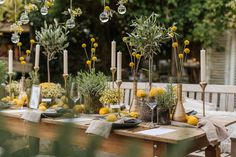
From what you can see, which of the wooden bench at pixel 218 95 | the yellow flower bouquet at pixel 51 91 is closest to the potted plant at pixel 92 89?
the yellow flower bouquet at pixel 51 91

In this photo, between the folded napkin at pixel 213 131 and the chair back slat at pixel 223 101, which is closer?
the folded napkin at pixel 213 131

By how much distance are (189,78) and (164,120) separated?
5.60 m

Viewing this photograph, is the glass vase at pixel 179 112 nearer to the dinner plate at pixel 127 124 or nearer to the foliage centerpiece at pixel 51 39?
the dinner plate at pixel 127 124

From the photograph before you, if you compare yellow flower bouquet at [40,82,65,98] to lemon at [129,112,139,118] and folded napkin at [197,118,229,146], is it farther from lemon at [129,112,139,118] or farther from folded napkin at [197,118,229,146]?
folded napkin at [197,118,229,146]

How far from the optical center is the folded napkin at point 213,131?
91.5 inches

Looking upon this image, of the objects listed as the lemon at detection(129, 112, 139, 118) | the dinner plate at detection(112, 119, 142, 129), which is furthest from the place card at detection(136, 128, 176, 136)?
the lemon at detection(129, 112, 139, 118)

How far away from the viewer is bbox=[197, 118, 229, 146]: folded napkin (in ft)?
7.63

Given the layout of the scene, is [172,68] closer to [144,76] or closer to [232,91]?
[144,76]

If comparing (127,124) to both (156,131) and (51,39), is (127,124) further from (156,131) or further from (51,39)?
(51,39)

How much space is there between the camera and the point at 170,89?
260 cm

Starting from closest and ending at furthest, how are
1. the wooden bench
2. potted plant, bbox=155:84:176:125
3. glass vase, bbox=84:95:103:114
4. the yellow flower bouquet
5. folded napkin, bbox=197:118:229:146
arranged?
folded napkin, bbox=197:118:229:146 < potted plant, bbox=155:84:176:125 < glass vase, bbox=84:95:103:114 < the yellow flower bouquet < the wooden bench

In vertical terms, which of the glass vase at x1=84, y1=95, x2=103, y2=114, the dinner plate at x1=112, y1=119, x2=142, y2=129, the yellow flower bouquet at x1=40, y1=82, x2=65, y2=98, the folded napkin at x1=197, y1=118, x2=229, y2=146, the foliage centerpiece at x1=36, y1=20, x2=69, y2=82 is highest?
the foliage centerpiece at x1=36, y1=20, x2=69, y2=82

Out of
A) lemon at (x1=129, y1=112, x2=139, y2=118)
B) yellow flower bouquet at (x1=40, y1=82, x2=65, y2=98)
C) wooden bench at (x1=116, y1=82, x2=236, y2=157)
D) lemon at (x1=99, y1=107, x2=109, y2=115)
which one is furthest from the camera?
wooden bench at (x1=116, y1=82, x2=236, y2=157)

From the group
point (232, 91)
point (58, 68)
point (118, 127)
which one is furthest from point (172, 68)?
point (118, 127)
